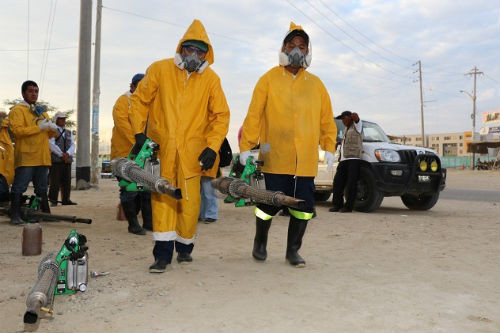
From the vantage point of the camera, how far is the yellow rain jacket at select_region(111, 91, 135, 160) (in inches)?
255

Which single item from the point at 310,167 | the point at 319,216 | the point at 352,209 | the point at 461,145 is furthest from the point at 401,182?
the point at 461,145

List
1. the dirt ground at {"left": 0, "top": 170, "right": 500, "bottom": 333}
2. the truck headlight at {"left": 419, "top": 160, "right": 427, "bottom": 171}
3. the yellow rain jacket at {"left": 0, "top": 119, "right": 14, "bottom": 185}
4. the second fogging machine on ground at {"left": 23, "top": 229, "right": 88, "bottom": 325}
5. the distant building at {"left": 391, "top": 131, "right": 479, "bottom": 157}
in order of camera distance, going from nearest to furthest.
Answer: the dirt ground at {"left": 0, "top": 170, "right": 500, "bottom": 333} < the second fogging machine on ground at {"left": 23, "top": 229, "right": 88, "bottom": 325} < the yellow rain jacket at {"left": 0, "top": 119, "right": 14, "bottom": 185} < the truck headlight at {"left": 419, "top": 160, "right": 427, "bottom": 171} < the distant building at {"left": 391, "top": 131, "right": 479, "bottom": 157}

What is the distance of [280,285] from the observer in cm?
390

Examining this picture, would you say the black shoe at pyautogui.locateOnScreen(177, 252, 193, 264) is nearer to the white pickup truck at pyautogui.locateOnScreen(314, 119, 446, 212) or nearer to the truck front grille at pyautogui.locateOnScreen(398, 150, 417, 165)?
the white pickup truck at pyautogui.locateOnScreen(314, 119, 446, 212)

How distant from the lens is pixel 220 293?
366 cm

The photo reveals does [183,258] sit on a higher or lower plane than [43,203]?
lower

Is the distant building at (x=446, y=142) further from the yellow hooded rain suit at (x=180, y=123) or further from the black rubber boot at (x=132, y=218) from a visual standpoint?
the yellow hooded rain suit at (x=180, y=123)

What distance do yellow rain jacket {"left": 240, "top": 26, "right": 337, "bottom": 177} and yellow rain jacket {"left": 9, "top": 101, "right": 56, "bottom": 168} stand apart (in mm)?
3740

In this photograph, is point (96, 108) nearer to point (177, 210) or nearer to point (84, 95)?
point (84, 95)

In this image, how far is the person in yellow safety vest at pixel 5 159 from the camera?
23.4 ft

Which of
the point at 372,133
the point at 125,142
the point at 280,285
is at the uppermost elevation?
the point at 372,133

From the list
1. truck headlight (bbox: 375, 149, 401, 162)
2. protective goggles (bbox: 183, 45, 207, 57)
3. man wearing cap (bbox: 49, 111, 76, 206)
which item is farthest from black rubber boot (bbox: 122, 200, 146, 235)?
truck headlight (bbox: 375, 149, 401, 162)

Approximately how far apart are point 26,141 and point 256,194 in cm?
447

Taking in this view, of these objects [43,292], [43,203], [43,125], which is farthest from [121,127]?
[43,292]
